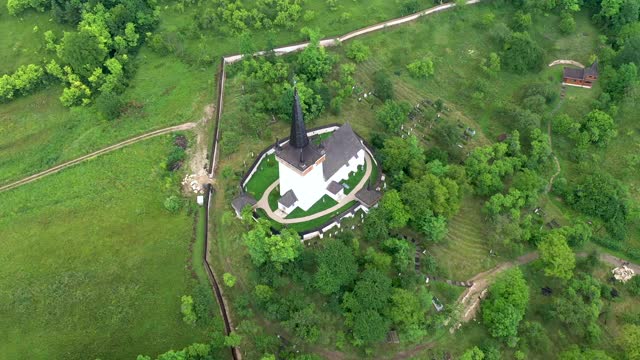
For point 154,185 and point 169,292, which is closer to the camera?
point 169,292

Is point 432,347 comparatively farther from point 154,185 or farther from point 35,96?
point 35,96

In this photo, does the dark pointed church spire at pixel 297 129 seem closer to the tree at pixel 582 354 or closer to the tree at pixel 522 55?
the tree at pixel 582 354

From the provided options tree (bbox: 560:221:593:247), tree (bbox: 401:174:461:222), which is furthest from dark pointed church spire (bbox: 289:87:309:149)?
tree (bbox: 560:221:593:247)

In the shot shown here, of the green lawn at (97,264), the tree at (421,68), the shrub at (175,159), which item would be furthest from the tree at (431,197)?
the shrub at (175,159)

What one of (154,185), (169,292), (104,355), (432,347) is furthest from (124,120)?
(432,347)

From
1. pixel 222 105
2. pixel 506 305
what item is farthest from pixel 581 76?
pixel 222 105

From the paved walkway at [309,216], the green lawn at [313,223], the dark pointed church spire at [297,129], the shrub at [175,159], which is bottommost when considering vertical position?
the green lawn at [313,223]

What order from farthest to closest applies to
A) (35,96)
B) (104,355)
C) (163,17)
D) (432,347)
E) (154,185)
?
(163,17), (35,96), (154,185), (432,347), (104,355)
